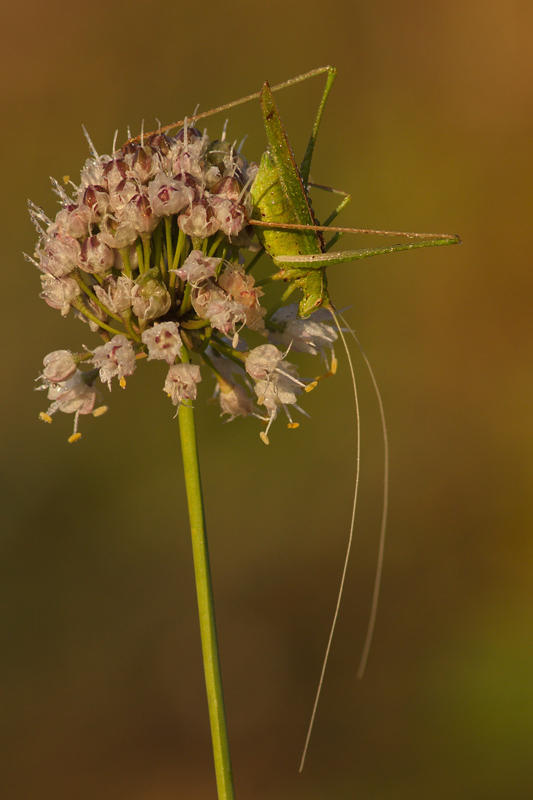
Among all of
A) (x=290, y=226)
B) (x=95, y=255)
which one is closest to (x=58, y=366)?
(x=95, y=255)

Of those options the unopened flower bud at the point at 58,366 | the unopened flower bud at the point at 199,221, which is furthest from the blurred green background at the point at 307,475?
the unopened flower bud at the point at 199,221

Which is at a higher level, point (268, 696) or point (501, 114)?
point (501, 114)

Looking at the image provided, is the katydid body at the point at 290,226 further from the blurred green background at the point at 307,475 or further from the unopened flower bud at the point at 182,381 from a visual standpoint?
the blurred green background at the point at 307,475

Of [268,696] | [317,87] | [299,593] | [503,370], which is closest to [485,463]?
[503,370]

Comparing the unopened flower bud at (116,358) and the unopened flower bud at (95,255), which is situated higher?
the unopened flower bud at (95,255)

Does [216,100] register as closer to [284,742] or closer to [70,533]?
[70,533]

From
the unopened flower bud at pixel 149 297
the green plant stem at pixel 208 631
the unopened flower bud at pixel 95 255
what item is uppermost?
the unopened flower bud at pixel 95 255

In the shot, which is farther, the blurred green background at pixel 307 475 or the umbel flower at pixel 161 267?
the blurred green background at pixel 307 475
